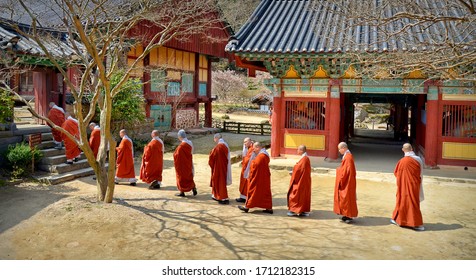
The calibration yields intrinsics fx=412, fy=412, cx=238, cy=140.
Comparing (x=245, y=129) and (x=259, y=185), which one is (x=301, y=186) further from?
(x=245, y=129)

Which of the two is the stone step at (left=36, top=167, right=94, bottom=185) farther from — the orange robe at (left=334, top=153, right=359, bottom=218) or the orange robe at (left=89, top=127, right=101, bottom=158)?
the orange robe at (left=334, top=153, right=359, bottom=218)

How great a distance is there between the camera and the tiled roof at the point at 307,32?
504 inches

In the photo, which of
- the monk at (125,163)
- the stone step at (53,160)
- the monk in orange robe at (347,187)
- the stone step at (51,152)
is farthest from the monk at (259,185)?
the stone step at (51,152)

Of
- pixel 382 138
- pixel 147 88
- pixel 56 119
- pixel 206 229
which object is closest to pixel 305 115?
pixel 206 229

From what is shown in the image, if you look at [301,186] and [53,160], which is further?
[53,160]

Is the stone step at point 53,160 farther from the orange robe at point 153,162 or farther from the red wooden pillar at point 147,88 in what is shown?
the red wooden pillar at point 147,88

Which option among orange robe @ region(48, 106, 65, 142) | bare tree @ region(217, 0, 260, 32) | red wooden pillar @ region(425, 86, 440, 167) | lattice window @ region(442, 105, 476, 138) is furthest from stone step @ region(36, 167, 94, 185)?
bare tree @ region(217, 0, 260, 32)

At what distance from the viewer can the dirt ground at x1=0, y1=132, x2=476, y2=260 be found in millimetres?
6418

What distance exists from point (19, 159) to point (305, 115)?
9305mm

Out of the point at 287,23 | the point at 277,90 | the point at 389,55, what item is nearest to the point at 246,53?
the point at 277,90

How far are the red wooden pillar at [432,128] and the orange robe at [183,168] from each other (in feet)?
27.0

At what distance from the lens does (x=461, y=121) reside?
44.1ft

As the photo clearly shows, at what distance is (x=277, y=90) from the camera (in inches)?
582

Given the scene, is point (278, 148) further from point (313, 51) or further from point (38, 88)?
point (38, 88)
